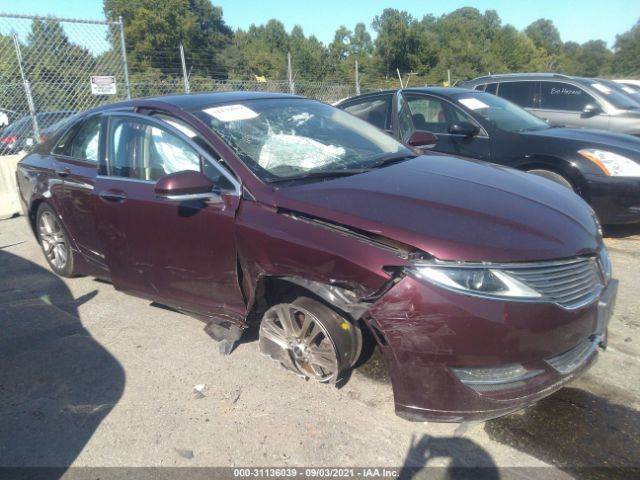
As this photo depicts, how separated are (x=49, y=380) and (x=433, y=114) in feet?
15.7

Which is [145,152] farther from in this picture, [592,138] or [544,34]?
[544,34]

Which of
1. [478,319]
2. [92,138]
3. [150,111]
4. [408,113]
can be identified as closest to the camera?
[478,319]

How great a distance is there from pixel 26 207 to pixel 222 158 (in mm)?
2949

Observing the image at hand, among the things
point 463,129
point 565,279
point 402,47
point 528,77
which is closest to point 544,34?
point 402,47

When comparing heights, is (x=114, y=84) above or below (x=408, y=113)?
above

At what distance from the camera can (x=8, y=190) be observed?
7504 mm

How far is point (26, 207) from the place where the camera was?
502 centimetres

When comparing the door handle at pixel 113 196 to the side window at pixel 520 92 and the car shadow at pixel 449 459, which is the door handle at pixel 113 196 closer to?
the car shadow at pixel 449 459

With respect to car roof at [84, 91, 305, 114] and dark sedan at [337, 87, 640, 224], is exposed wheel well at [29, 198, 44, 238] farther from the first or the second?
dark sedan at [337, 87, 640, 224]

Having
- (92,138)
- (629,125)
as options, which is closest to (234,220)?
(92,138)

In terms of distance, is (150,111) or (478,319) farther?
(150,111)

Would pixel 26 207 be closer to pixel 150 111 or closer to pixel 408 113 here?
pixel 150 111

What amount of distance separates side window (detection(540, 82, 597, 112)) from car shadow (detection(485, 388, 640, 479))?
620cm

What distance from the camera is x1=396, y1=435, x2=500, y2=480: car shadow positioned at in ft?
7.57
